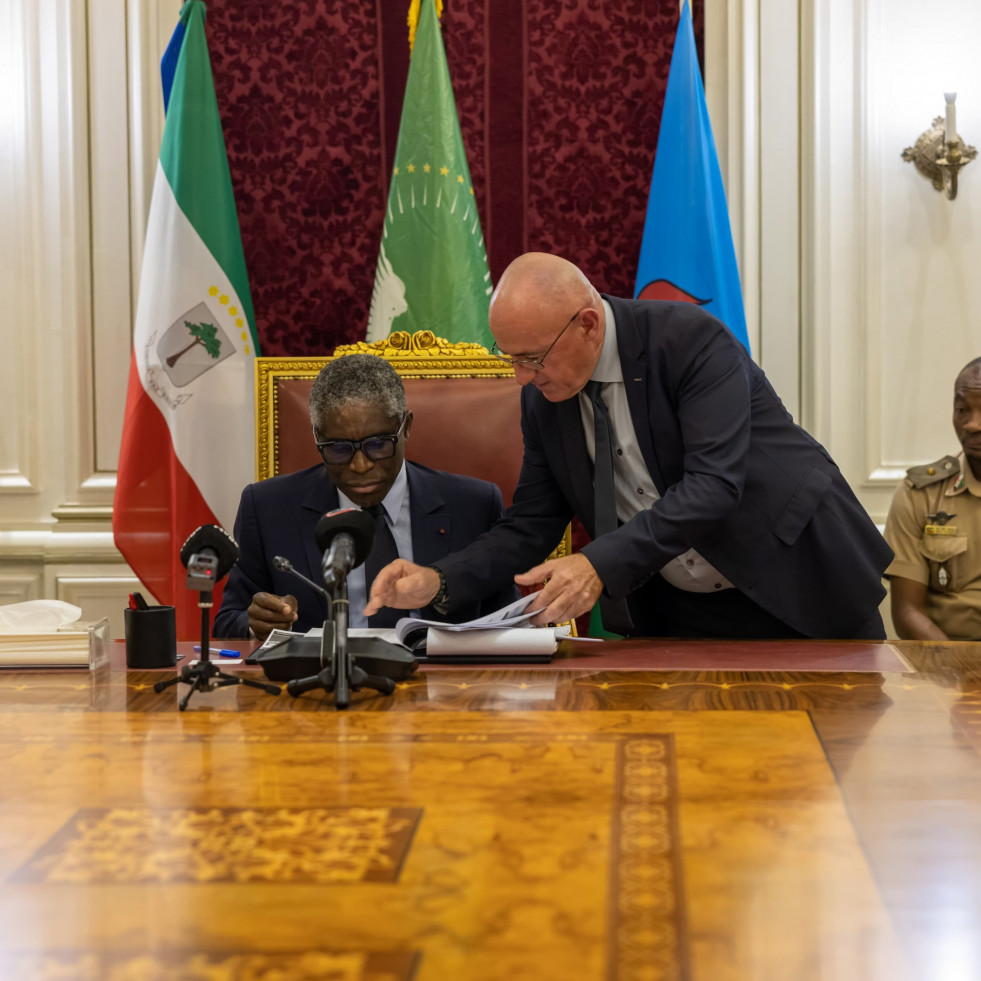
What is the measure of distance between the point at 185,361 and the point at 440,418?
1159 millimetres

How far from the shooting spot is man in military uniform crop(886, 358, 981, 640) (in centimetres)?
318

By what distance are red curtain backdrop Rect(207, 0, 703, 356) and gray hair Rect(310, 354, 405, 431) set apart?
1635 mm

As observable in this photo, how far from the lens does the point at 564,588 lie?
2.05m

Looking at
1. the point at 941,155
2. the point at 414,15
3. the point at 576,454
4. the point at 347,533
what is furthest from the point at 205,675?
the point at 941,155

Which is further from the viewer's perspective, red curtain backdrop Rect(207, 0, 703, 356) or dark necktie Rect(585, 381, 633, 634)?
red curtain backdrop Rect(207, 0, 703, 356)

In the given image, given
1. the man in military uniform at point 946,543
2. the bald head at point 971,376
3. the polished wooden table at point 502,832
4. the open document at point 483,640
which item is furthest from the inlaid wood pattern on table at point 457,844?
the bald head at point 971,376

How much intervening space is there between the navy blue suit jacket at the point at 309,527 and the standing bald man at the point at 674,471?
166mm

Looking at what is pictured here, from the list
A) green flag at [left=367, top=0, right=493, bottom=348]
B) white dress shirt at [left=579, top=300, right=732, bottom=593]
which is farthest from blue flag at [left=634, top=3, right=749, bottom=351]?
white dress shirt at [left=579, top=300, right=732, bottom=593]

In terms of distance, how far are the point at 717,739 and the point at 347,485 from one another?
1245 mm

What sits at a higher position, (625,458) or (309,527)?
(625,458)

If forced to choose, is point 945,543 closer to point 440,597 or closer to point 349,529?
point 440,597

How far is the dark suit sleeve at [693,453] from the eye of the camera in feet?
6.99

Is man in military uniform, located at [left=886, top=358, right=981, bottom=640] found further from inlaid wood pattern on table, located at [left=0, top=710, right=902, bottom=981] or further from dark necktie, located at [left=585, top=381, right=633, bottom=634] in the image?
inlaid wood pattern on table, located at [left=0, top=710, right=902, bottom=981]

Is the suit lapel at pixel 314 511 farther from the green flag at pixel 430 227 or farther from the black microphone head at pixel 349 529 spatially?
the green flag at pixel 430 227
